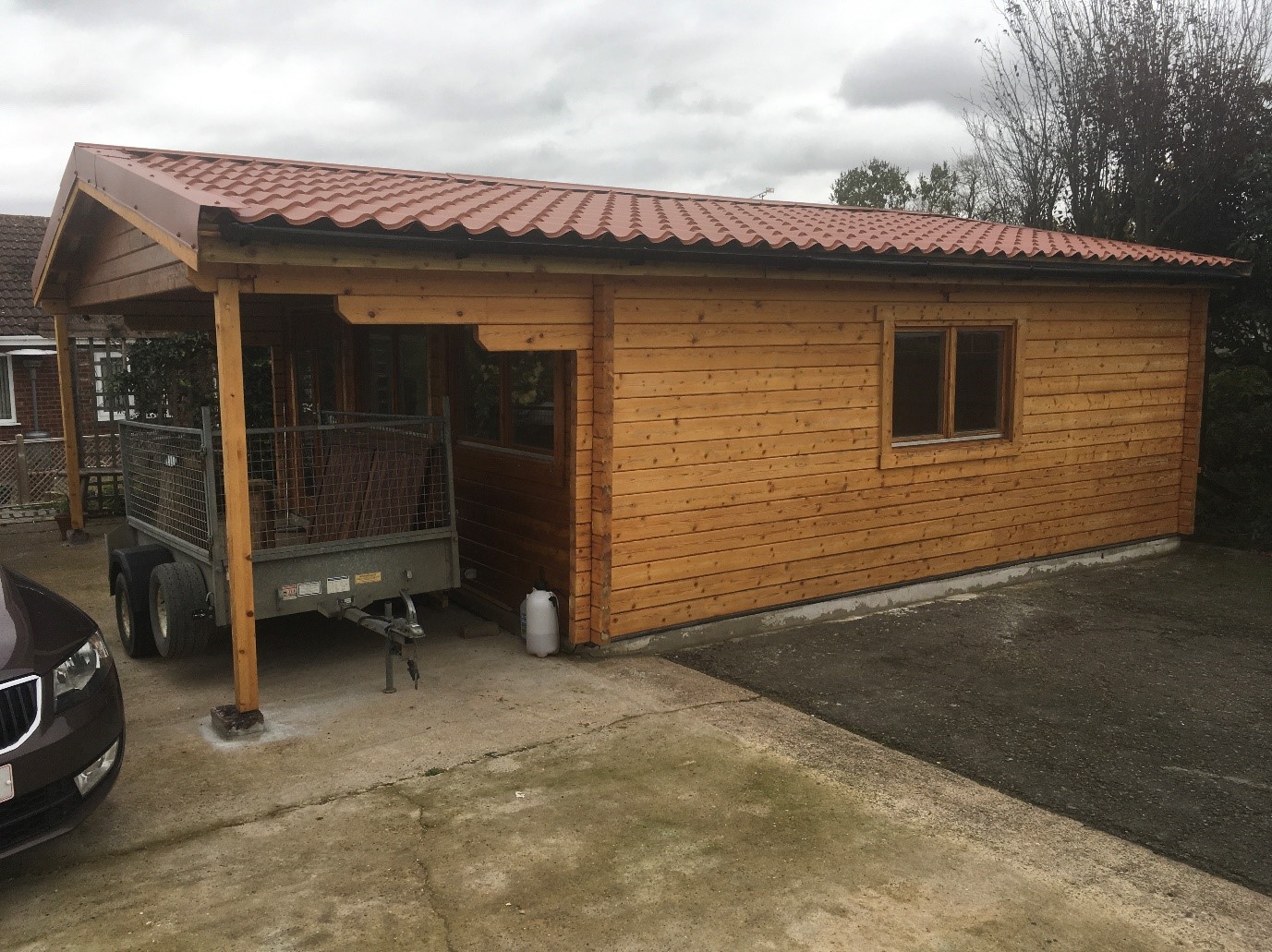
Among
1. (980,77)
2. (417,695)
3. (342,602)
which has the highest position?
(980,77)

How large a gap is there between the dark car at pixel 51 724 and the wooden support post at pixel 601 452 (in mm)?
3025

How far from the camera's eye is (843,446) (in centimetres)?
770

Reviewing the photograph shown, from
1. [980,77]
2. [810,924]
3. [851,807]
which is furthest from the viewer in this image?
[980,77]

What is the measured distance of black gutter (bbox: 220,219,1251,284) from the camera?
507cm

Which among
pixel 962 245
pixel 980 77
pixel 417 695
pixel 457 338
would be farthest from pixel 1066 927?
pixel 980 77

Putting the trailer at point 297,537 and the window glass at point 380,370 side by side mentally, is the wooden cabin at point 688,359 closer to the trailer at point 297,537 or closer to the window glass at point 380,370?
the window glass at point 380,370

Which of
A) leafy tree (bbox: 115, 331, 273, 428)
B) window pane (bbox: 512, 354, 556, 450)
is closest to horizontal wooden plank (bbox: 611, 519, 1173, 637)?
window pane (bbox: 512, 354, 556, 450)

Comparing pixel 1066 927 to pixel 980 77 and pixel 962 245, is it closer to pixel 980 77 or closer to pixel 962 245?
pixel 962 245

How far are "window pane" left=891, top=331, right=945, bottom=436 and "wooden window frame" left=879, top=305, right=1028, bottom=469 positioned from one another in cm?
4

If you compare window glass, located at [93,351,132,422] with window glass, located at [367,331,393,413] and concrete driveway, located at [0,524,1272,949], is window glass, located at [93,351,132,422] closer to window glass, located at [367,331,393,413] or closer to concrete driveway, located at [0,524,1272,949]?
window glass, located at [367,331,393,413]

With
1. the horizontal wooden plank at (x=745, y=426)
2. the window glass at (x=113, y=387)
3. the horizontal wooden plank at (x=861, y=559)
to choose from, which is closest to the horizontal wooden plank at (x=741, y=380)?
the horizontal wooden plank at (x=745, y=426)

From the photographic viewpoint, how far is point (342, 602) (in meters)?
6.39

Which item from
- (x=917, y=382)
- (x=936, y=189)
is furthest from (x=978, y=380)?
(x=936, y=189)

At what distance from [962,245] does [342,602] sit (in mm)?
5146
